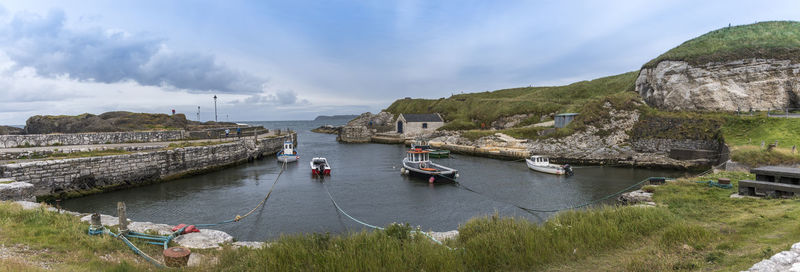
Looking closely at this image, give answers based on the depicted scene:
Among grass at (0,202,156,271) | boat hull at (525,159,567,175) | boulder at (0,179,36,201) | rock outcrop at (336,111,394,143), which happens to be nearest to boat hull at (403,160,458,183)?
boat hull at (525,159,567,175)

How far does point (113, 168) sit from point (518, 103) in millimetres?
67331

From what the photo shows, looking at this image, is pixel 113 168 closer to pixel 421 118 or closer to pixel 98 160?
pixel 98 160

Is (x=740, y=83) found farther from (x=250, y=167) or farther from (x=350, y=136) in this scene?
(x=350, y=136)

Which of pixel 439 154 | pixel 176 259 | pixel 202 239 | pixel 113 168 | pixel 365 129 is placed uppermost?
pixel 365 129

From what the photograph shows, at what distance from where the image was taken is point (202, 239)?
11.1m

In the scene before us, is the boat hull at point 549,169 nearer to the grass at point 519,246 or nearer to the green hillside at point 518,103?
the grass at point 519,246

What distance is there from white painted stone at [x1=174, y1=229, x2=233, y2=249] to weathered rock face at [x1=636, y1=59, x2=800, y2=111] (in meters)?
47.3

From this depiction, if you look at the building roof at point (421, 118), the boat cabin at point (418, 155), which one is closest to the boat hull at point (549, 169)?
the boat cabin at point (418, 155)

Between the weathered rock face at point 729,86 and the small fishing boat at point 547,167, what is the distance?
20726 millimetres

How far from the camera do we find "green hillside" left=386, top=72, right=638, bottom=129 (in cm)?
6631

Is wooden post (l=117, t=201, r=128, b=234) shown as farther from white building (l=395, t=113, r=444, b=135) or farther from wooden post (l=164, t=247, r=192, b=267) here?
white building (l=395, t=113, r=444, b=135)

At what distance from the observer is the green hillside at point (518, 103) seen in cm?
6631

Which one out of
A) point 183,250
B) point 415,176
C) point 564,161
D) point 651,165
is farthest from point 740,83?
point 183,250

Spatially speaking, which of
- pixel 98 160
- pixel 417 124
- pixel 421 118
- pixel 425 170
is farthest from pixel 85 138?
pixel 421 118
